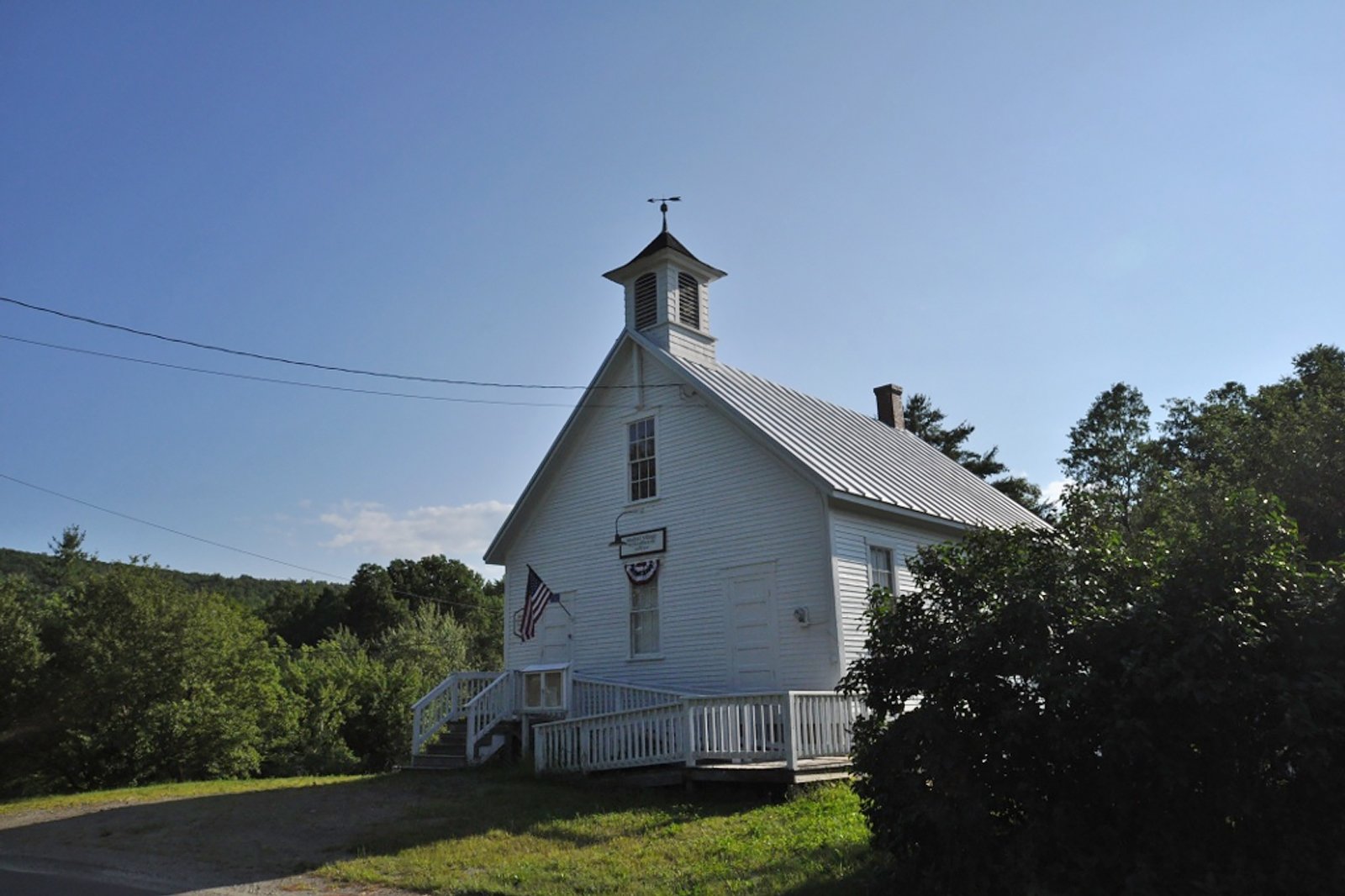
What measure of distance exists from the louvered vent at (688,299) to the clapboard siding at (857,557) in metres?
6.23

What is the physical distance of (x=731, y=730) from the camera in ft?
46.2

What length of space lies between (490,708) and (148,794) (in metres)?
5.86

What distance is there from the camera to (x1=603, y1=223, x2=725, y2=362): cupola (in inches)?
824

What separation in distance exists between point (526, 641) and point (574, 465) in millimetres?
3925

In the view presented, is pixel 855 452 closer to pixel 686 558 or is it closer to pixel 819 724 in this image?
pixel 686 558

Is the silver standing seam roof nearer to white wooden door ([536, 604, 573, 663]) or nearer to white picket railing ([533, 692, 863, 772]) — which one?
white wooden door ([536, 604, 573, 663])

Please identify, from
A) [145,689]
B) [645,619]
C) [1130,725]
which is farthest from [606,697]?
[1130,725]

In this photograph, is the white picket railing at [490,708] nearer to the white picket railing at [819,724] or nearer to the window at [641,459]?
the window at [641,459]

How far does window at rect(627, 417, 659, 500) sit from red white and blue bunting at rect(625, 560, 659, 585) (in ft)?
4.44

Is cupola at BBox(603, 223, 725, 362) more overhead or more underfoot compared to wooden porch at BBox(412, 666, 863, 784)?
more overhead

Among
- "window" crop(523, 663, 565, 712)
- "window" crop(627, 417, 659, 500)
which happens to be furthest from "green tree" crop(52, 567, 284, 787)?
"window" crop(627, 417, 659, 500)

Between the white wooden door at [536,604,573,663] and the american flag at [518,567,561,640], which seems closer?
the american flag at [518,567,561,640]

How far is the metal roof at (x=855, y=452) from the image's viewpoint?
17828 mm

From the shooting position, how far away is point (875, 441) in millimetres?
23234
